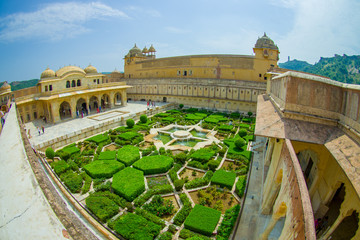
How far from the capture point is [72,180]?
12.9 metres

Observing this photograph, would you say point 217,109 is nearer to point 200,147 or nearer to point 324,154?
point 200,147

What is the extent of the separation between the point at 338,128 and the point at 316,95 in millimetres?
1490

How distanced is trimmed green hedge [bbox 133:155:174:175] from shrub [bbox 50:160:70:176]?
468 cm

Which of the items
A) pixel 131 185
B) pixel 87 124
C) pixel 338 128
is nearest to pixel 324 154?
pixel 338 128

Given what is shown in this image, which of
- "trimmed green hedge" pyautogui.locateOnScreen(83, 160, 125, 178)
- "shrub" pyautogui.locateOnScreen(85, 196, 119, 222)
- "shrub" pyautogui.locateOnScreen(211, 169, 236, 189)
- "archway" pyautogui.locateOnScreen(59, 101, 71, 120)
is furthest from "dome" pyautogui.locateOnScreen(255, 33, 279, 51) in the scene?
"shrub" pyautogui.locateOnScreen(85, 196, 119, 222)

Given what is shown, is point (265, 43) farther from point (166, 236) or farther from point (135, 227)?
point (135, 227)

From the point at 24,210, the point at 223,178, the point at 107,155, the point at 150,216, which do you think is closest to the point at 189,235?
the point at 150,216

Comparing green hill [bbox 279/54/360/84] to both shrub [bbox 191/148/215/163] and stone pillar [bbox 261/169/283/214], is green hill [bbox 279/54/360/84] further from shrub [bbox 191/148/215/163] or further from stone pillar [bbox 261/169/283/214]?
stone pillar [bbox 261/169/283/214]

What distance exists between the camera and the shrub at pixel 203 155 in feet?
51.1

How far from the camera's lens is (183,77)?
39625 millimetres

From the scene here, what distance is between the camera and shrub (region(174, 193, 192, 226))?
32.2ft

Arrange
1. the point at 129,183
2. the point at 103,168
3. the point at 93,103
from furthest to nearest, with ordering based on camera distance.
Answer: the point at 93,103
the point at 103,168
the point at 129,183

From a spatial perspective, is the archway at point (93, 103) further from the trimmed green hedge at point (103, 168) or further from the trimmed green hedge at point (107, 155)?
the trimmed green hedge at point (103, 168)

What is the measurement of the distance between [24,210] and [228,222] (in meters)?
8.63
